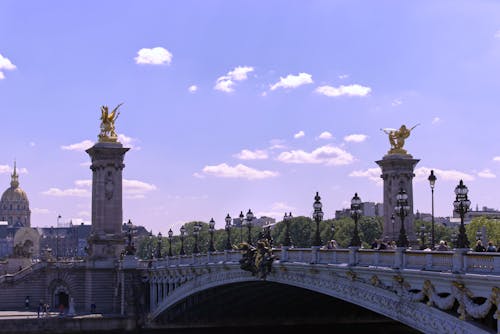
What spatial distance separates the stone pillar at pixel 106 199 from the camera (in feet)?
279

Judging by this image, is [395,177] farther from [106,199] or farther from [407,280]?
[407,280]

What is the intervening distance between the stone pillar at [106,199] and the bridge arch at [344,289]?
74.1 ft

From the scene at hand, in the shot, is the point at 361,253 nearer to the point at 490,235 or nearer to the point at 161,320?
the point at 161,320

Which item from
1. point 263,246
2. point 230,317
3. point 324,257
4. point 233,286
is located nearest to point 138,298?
point 230,317

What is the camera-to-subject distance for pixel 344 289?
36562 mm

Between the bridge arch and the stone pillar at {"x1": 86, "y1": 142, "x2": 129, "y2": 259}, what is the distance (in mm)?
22596

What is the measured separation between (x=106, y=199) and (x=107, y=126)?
24.9 ft

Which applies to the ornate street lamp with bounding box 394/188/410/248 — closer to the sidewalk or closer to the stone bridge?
the stone bridge

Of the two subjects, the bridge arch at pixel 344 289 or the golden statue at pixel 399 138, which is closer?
the bridge arch at pixel 344 289

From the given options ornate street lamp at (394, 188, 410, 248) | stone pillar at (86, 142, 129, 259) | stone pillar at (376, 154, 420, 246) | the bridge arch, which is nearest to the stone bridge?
the bridge arch

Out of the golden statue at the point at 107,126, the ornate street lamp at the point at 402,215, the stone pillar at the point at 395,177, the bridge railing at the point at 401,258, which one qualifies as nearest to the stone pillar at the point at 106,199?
the golden statue at the point at 107,126

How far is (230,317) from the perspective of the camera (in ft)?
221

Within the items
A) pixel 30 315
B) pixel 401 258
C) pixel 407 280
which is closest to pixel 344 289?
pixel 401 258

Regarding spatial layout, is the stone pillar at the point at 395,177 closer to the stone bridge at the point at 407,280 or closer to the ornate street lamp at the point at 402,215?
the stone bridge at the point at 407,280
